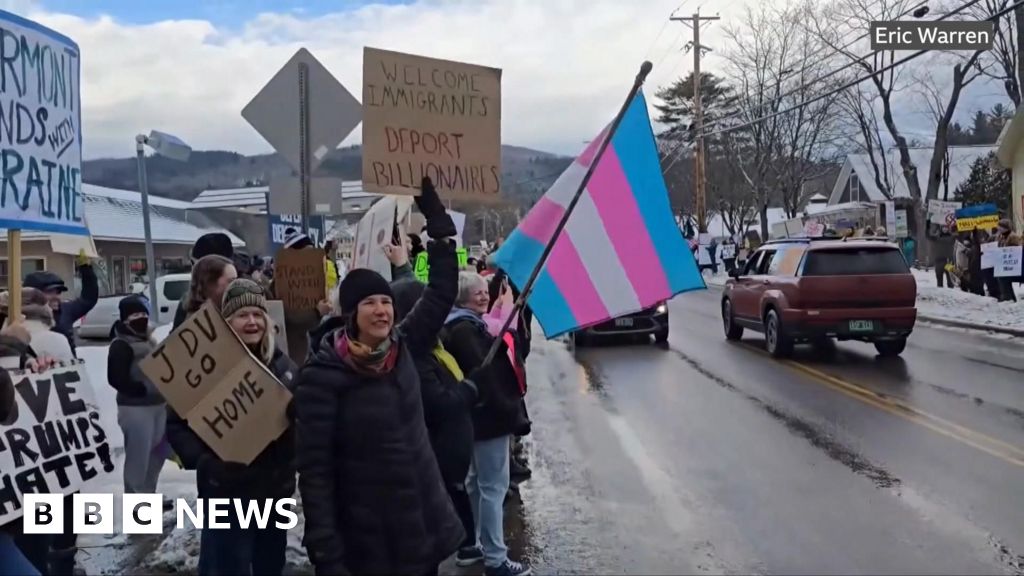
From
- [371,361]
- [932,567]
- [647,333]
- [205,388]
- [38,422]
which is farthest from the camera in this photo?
[647,333]

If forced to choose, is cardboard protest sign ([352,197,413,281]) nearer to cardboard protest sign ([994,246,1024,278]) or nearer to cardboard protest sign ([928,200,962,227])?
cardboard protest sign ([994,246,1024,278])

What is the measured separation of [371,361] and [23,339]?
195 centimetres

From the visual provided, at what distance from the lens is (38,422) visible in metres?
4.46

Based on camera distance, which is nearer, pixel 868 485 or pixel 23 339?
pixel 23 339

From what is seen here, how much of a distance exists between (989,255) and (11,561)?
2385 cm

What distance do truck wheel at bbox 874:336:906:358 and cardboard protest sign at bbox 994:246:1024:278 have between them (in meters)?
8.98

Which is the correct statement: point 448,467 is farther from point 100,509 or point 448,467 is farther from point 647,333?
point 647,333

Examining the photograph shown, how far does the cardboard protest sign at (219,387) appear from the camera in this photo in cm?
397

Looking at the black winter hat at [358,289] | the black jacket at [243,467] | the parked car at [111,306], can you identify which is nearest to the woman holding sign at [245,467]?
the black jacket at [243,467]

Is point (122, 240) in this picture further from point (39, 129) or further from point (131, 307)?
point (39, 129)

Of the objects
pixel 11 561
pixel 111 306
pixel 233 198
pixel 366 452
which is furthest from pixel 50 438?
pixel 233 198

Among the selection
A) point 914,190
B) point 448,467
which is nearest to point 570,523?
point 448,467

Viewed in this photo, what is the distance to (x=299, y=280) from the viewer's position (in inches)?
272

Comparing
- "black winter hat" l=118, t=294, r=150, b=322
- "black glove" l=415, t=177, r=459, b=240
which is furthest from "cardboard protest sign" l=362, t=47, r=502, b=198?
"black winter hat" l=118, t=294, r=150, b=322
